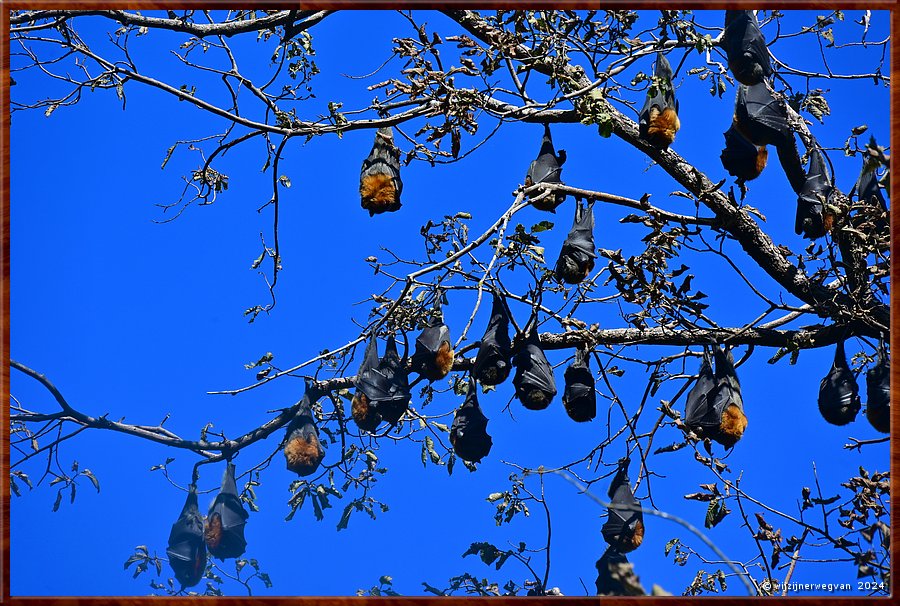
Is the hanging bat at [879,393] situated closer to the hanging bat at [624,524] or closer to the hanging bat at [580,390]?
the hanging bat at [624,524]

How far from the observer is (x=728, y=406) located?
4.19 m

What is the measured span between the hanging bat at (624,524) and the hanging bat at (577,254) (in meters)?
0.87

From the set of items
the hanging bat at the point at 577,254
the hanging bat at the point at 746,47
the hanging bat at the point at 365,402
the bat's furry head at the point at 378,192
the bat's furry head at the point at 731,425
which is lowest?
the bat's furry head at the point at 731,425

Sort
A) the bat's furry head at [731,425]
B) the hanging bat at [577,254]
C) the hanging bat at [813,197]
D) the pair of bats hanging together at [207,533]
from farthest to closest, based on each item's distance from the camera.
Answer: the pair of bats hanging together at [207,533], the hanging bat at [813,197], the hanging bat at [577,254], the bat's furry head at [731,425]

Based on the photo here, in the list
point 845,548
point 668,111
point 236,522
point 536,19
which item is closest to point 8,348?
point 236,522

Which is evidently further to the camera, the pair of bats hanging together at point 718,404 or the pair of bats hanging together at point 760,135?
the pair of bats hanging together at point 760,135

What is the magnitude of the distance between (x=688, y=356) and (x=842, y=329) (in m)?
0.72

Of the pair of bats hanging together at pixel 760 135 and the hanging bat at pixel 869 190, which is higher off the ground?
the pair of bats hanging together at pixel 760 135

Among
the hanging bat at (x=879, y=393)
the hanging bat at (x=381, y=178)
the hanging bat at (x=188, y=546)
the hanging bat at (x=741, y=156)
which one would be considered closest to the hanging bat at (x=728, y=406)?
the hanging bat at (x=879, y=393)

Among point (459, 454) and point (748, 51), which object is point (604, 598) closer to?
point (459, 454)

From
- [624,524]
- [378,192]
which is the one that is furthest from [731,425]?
[378,192]

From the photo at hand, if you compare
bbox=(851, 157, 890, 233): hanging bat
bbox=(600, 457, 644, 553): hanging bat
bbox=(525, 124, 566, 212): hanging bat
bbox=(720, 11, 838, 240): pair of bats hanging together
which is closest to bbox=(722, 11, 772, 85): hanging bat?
bbox=(720, 11, 838, 240): pair of bats hanging together

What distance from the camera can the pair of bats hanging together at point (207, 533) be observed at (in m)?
4.72

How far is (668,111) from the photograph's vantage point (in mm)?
4234
